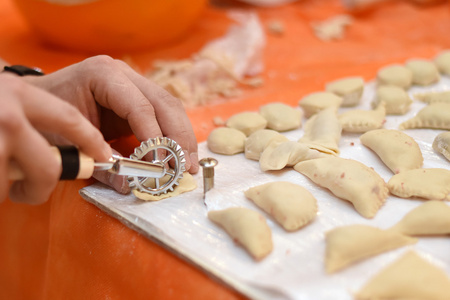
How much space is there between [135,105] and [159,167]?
14 centimetres

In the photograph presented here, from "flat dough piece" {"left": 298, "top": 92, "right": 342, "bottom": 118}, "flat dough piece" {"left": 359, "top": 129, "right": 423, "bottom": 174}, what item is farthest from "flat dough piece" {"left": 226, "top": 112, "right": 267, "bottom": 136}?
"flat dough piece" {"left": 359, "top": 129, "right": 423, "bottom": 174}

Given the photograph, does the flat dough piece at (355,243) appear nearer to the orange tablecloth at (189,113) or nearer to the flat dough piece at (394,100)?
the orange tablecloth at (189,113)

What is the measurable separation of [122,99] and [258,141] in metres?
0.31

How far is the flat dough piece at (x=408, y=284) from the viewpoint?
0.62m

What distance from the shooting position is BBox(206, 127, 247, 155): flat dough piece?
3.43 ft

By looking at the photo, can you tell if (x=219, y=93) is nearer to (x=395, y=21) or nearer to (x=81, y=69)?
(x=81, y=69)

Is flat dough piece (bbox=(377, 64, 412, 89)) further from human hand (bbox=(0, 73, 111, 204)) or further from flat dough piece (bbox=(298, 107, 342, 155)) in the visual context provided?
human hand (bbox=(0, 73, 111, 204))

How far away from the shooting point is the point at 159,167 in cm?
84

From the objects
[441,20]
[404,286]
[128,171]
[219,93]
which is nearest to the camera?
[404,286]

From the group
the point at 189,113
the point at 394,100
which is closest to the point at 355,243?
the point at 394,100

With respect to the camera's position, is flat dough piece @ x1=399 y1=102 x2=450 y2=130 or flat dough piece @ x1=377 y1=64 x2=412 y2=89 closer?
flat dough piece @ x1=399 y1=102 x2=450 y2=130

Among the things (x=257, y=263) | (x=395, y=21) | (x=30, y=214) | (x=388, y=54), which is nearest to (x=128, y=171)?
(x=257, y=263)

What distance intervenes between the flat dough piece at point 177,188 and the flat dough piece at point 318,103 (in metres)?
0.41

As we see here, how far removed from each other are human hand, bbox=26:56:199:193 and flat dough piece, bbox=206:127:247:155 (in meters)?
0.10
